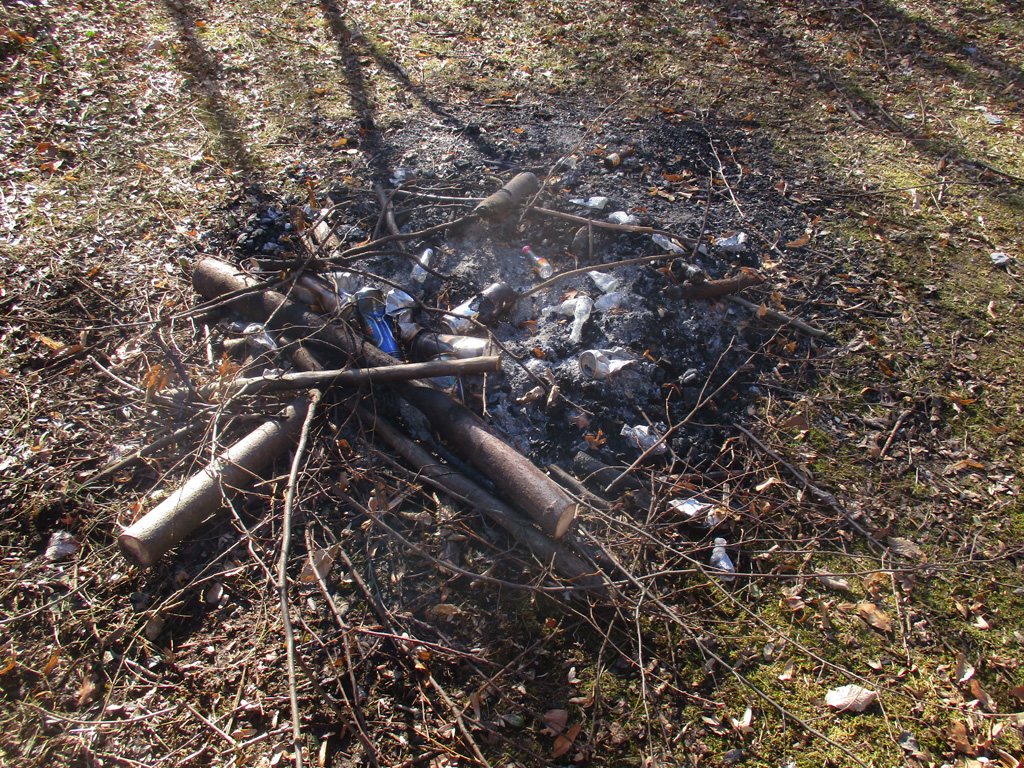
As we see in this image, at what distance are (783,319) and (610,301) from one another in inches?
51.8

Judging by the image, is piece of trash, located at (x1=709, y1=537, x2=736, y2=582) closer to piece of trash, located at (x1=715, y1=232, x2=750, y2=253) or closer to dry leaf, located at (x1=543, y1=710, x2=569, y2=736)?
dry leaf, located at (x1=543, y1=710, x2=569, y2=736)

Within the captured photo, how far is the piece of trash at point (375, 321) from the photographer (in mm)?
3391

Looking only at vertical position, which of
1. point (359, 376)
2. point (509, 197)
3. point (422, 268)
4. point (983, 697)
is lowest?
point (983, 697)

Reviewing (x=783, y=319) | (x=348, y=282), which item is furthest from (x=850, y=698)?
(x=348, y=282)

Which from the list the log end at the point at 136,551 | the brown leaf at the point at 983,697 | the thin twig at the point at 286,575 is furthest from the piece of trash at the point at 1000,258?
the log end at the point at 136,551

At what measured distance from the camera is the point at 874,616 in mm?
2688

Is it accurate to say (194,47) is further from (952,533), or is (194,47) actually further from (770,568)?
(952,533)

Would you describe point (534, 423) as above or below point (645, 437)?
above

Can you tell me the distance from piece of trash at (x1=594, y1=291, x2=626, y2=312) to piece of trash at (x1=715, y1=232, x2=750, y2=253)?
110cm

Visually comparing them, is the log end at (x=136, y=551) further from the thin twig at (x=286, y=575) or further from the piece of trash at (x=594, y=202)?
the piece of trash at (x=594, y=202)

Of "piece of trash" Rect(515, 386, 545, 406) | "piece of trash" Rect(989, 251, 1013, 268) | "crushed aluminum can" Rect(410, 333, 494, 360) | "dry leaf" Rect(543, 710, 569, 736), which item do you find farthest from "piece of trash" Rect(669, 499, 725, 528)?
"piece of trash" Rect(989, 251, 1013, 268)

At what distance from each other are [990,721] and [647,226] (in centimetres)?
357

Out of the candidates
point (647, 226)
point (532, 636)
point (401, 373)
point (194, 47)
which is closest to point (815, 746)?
point (532, 636)

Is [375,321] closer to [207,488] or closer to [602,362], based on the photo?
[207,488]
